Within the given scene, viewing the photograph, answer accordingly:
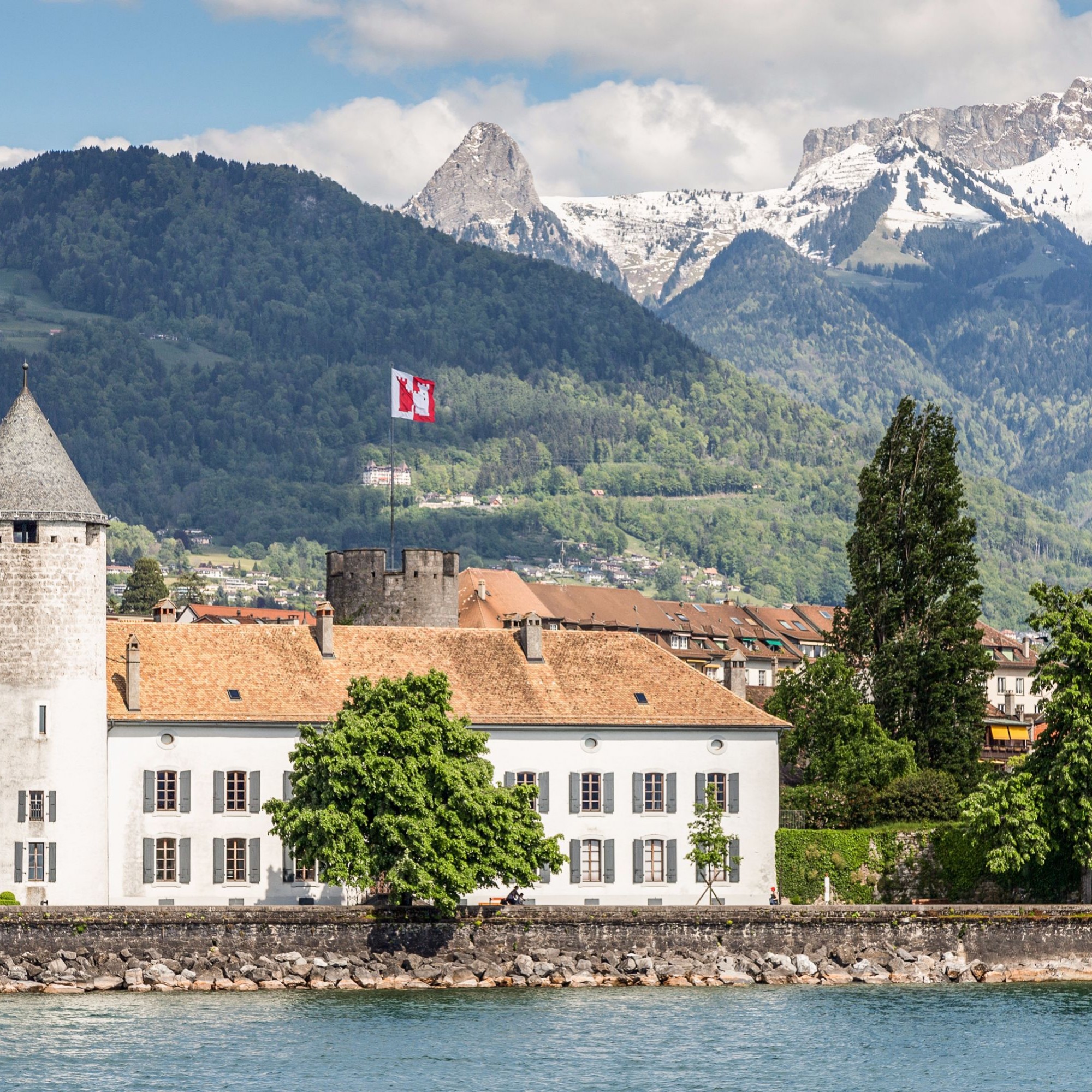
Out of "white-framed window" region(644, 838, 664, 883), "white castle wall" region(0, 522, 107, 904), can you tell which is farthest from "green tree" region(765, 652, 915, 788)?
"white castle wall" region(0, 522, 107, 904)

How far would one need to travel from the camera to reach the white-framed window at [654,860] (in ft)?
289

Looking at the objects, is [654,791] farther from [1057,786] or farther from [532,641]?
[1057,786]

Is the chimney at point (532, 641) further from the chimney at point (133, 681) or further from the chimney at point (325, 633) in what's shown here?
the chimney at point (133, 681)

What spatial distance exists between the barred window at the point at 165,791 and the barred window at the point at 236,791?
77.5 inches

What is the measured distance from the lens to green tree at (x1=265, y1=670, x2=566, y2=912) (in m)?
75.7

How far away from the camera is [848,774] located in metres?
91.5

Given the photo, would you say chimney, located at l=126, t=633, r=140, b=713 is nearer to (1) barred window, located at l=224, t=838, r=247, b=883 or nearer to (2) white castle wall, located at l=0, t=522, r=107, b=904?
(2) white castle wall, located at l=0, t=522, r=107, b=904

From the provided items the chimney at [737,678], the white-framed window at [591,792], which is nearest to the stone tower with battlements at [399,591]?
the chimney at [737,678]

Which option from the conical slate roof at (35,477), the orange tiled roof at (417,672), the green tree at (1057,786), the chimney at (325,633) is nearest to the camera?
the conical slate roof at (35,477)

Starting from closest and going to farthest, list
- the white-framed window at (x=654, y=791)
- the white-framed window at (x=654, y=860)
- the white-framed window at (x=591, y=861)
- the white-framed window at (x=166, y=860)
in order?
the white-framed window at (x=166, y=860) → the white-framed window at (x=591, y=861) → the white-framed window at (x=654, y=860) → the white-framed window at (x=654, y=791)

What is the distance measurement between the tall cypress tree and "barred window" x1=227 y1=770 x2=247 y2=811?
27819 millimetres

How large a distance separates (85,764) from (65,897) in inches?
191

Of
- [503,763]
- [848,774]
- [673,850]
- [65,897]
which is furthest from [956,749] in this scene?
[65,897]

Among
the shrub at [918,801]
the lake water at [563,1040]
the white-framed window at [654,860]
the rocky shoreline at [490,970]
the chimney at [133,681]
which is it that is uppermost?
the chimney at [133,681]
